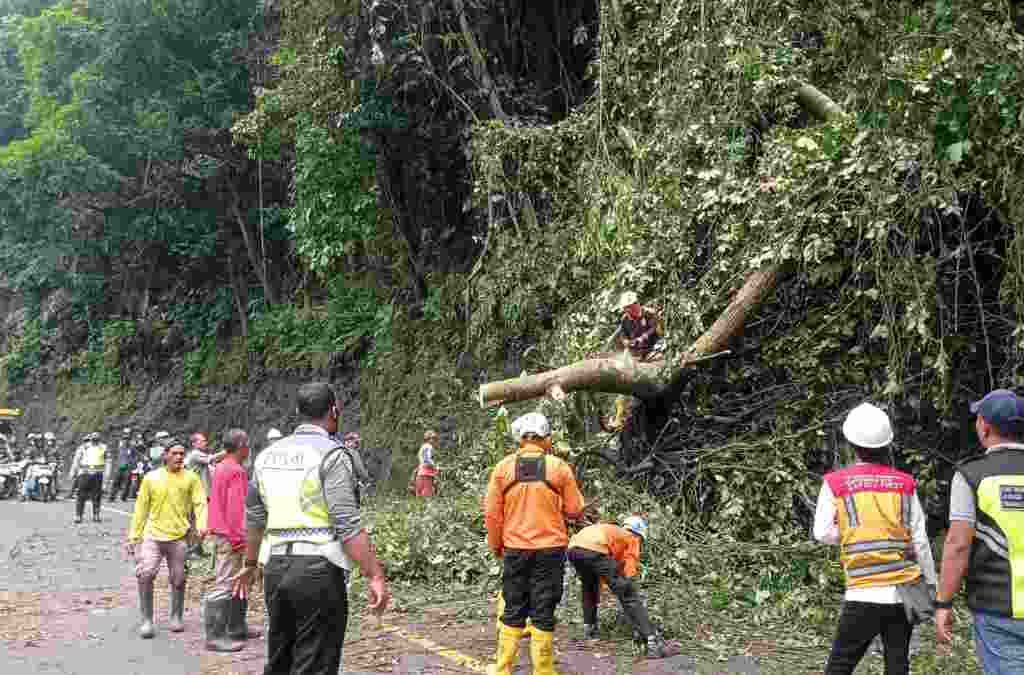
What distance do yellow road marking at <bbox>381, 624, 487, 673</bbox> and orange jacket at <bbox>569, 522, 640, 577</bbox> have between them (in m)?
1.04

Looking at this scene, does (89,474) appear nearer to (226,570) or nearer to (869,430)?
(226,570)

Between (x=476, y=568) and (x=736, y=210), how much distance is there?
4.16 meters

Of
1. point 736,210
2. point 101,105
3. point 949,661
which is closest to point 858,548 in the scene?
point 949,661

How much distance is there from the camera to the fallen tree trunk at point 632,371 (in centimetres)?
820

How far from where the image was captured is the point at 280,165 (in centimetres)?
2306

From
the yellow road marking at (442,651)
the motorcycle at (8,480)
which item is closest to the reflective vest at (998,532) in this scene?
the yellow road marking at (442,651)

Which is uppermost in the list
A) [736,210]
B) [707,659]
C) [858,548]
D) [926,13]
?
[926,13]

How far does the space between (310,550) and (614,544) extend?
110 inches

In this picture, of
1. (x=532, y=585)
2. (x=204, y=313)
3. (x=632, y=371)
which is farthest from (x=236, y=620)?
(x=204, y=313)

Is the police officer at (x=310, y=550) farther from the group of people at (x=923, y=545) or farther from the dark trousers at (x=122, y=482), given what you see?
the dark trousers at (x=122, y=482)

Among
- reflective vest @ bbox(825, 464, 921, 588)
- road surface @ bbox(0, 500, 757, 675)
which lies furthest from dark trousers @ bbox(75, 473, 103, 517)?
reflective vest @ bbox(825, 464, 921, 588)

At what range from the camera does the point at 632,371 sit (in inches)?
327

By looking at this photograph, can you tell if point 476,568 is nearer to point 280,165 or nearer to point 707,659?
point 707,659

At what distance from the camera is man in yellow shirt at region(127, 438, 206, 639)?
24.1ft
